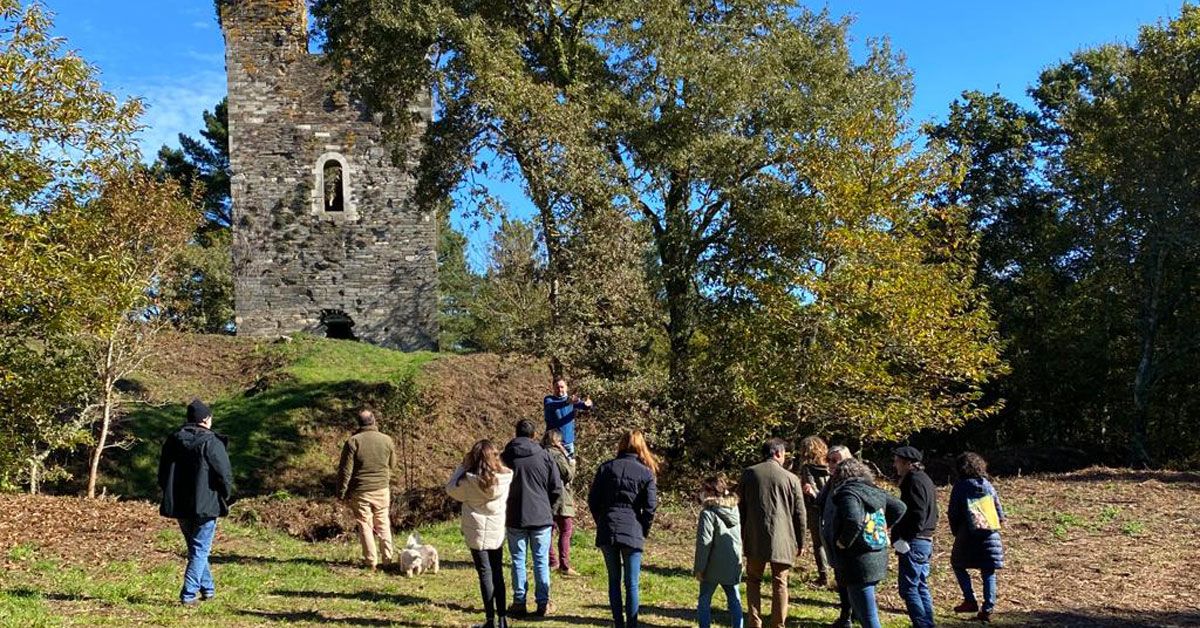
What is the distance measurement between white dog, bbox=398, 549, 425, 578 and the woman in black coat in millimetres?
2744

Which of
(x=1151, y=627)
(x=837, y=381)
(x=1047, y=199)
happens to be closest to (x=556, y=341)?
(x=837, y=381)

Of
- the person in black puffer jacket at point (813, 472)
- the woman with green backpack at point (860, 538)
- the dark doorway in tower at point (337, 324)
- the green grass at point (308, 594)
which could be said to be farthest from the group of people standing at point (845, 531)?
the dark doorway in tower at point (337, 324)

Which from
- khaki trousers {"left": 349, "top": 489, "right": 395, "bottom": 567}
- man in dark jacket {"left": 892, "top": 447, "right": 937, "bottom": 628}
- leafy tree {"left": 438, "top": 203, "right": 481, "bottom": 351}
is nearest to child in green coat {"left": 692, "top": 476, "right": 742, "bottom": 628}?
man in dark jacket {"left": 892, "top": 447, "right": 937, "bottom": 628}

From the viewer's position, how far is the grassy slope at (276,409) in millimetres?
16781

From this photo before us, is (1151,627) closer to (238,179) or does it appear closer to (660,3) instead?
(660,3)

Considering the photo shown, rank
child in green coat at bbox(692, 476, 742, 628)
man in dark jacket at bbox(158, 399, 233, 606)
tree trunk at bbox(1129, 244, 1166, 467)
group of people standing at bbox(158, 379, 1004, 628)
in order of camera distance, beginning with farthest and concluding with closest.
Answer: tree trunk at bbox(1129, 244, 1166, 467), man in dark jacket at bbox(158, 399, 233, 606), child in green coat at bbox(692, 476, 742, 628), group of people standing at bbox(158, 379, 1004, 628)

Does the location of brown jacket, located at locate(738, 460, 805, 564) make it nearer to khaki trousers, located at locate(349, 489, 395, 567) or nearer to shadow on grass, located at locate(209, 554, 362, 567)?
khaki trousers, located at locate(349, 489, 395, 567)

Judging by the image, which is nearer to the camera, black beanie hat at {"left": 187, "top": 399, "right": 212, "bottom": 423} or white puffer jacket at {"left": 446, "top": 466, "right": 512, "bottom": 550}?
white puffer jacket at {"left": 446, "top": 466, "right": 512, "bottom": 550}

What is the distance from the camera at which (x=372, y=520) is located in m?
9.08

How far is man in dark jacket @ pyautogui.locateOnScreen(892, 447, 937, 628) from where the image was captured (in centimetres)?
717

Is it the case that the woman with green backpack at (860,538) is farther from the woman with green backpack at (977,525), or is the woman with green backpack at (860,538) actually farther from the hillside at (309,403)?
the hillside at (309,403)

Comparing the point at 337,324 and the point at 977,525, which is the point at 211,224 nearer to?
the point at 337,324

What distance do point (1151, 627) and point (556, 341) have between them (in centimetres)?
715

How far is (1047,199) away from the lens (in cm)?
2272
